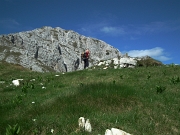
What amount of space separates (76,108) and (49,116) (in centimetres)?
125

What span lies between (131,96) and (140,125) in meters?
2.86

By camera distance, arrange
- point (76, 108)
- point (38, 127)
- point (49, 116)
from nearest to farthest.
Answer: point (38, 127) → point (49, 116) → point (76, 108)

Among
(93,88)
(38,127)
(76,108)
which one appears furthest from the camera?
(93,88)

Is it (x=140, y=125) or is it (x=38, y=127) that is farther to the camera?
(x=140, y=125)

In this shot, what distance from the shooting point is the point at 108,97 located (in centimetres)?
955

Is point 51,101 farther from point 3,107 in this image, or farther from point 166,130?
point 166,130

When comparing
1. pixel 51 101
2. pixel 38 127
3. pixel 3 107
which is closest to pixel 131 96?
pixel 51 101

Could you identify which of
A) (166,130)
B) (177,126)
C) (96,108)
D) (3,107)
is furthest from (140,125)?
(3,107)

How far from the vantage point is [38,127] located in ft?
21.4

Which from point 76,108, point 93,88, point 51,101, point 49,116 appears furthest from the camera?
point 93,88

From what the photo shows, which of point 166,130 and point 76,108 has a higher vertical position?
point 76,108

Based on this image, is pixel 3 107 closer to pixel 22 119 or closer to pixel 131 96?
pixel 22 119

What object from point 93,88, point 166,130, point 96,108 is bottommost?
point 166,130

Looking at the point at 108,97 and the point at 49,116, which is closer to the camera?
the point at 49,116
